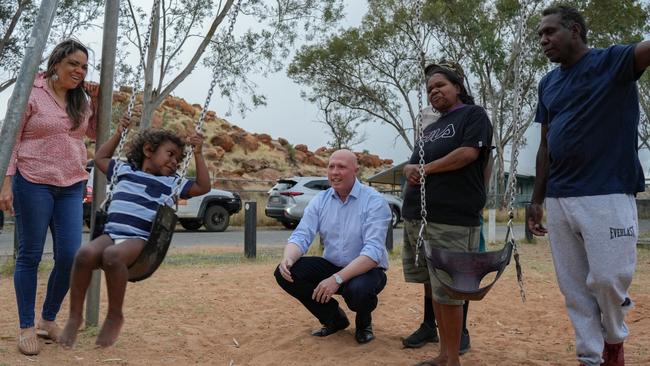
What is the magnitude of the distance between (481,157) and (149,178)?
1921 mm

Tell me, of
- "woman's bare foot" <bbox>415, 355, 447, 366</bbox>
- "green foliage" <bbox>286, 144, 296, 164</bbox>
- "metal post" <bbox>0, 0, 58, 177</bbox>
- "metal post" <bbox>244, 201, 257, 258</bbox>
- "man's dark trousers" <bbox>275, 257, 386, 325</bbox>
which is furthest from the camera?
"green foliage" <bbox>286, 144, 296, 164</bbox>

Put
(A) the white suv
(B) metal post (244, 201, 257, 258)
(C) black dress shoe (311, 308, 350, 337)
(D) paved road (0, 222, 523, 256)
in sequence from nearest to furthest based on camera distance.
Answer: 1. (C) black dress shoe (311, 308, 350, 337)
2. (B) metal post (244, 201, 257, 258)
3. (D) paved road (0, 222, 523, 256)
4. (A) the white suv

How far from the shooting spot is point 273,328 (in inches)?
201

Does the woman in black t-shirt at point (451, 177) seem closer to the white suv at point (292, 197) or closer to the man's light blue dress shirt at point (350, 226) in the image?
the man's light blue dress shirt at point (350, 226)

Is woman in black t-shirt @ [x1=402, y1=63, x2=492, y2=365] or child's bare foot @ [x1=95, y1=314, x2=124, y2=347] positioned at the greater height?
woman in black t-shirt @ [x1=402, y1=63, x2=492, y2=365]

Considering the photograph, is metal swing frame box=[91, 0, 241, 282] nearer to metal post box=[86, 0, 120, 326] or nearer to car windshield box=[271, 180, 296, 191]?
metal post box=[86, 0, 120, 326]

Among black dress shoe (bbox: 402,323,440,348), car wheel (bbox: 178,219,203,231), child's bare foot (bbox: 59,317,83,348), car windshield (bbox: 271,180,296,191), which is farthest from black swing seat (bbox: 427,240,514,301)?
car windshield (bbox: 271,180,296,191)

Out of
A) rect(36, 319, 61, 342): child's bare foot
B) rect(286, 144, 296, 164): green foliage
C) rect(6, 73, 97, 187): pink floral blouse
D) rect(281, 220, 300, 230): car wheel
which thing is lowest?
rect(36, 319, 61, 342): child's bare foot

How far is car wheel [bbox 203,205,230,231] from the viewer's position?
17.1m

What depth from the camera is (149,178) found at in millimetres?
3756

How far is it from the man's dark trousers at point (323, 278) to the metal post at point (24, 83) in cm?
184

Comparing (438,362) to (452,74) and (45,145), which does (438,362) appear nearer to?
(452,74)

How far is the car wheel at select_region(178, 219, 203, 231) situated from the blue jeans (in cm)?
1315

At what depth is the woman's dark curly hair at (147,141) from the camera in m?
3.77
